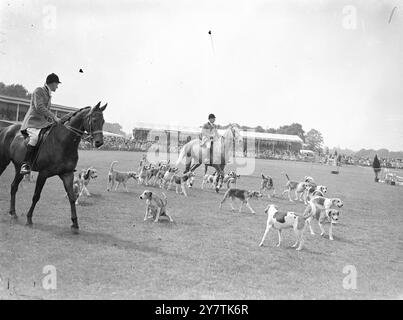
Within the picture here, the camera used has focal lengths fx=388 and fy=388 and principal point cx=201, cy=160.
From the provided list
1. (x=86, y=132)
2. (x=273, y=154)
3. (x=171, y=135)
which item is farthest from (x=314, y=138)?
(x=86, y=132)

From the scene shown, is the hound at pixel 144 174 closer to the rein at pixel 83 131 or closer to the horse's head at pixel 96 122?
the rein at pixel 83 131

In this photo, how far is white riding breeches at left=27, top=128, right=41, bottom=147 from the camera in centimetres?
841

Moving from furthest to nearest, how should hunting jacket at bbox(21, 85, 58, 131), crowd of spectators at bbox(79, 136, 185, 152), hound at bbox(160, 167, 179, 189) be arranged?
1. crowd of spectators at bbox(79, 136, 185, 152)
2. hound at bbox(160, 167, 179, 189)
3. hunting jacket at bbox(21, 85, 58, 131)

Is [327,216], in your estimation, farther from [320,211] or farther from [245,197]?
[245,197]

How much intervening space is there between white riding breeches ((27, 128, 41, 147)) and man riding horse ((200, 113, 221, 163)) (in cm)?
996

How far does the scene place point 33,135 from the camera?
8492 mm

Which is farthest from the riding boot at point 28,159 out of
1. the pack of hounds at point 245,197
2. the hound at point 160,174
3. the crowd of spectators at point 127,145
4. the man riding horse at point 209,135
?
the crowd of spectators at point 127,145

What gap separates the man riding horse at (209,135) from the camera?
17.8m

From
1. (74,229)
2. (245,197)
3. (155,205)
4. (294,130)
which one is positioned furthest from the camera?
(294,130)

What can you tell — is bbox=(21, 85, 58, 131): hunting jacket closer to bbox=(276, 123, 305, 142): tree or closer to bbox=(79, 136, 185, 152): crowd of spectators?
bbox=(79, 136, 185, 152): crowd of spectators

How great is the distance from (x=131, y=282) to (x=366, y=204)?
1371cm

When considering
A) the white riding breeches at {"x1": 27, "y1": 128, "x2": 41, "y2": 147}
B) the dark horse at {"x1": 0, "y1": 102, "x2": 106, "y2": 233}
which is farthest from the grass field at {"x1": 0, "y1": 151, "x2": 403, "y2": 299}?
the white riding breeches at {"x1": 27, "y1": 128, "x2": 41, "y2": 147}

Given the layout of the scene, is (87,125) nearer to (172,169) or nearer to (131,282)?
(131,282)

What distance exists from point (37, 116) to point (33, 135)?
1.59 ft
